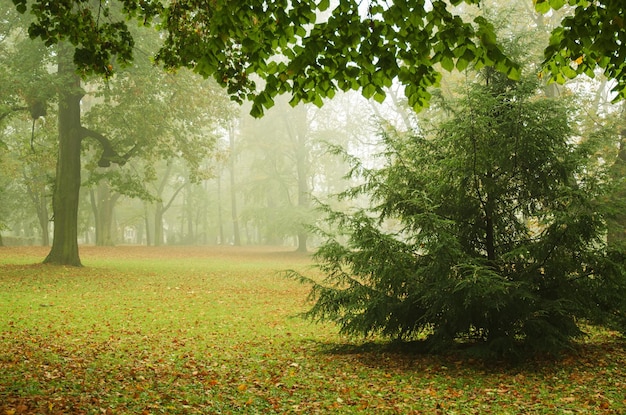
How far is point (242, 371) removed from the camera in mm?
7172

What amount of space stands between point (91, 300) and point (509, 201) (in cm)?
1045

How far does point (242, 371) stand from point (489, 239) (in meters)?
4.12

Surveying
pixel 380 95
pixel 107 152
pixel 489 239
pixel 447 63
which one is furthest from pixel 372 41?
pixel 107 152

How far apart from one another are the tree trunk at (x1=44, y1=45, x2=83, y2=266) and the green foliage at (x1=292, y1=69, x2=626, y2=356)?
541 inches

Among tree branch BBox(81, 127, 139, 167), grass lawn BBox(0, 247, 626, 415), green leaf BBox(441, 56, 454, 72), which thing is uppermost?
tree branch BBox(81, 127, 139, 167)

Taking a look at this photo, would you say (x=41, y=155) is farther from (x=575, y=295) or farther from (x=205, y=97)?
(x=575, y=295)

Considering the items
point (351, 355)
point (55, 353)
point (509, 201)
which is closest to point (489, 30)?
point (509, 201)

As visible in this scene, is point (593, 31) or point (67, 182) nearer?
point (593, 31)

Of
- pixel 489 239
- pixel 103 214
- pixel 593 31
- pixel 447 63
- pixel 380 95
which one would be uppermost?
pixel 103 214

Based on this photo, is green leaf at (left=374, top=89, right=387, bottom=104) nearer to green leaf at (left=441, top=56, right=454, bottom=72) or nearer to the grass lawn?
green leaf at (left=441, top=56, right=454, bottom=72)

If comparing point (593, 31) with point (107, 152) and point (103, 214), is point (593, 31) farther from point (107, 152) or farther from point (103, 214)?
point (103, 214)

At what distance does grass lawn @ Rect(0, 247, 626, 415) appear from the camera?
5.49 m

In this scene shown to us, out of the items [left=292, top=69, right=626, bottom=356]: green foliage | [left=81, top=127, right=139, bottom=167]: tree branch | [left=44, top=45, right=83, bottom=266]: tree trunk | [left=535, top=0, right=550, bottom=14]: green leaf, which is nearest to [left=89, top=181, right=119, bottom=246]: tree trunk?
[left=81, top=127, right=139, bottom=167]: tree branch

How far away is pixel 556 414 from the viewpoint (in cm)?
520
